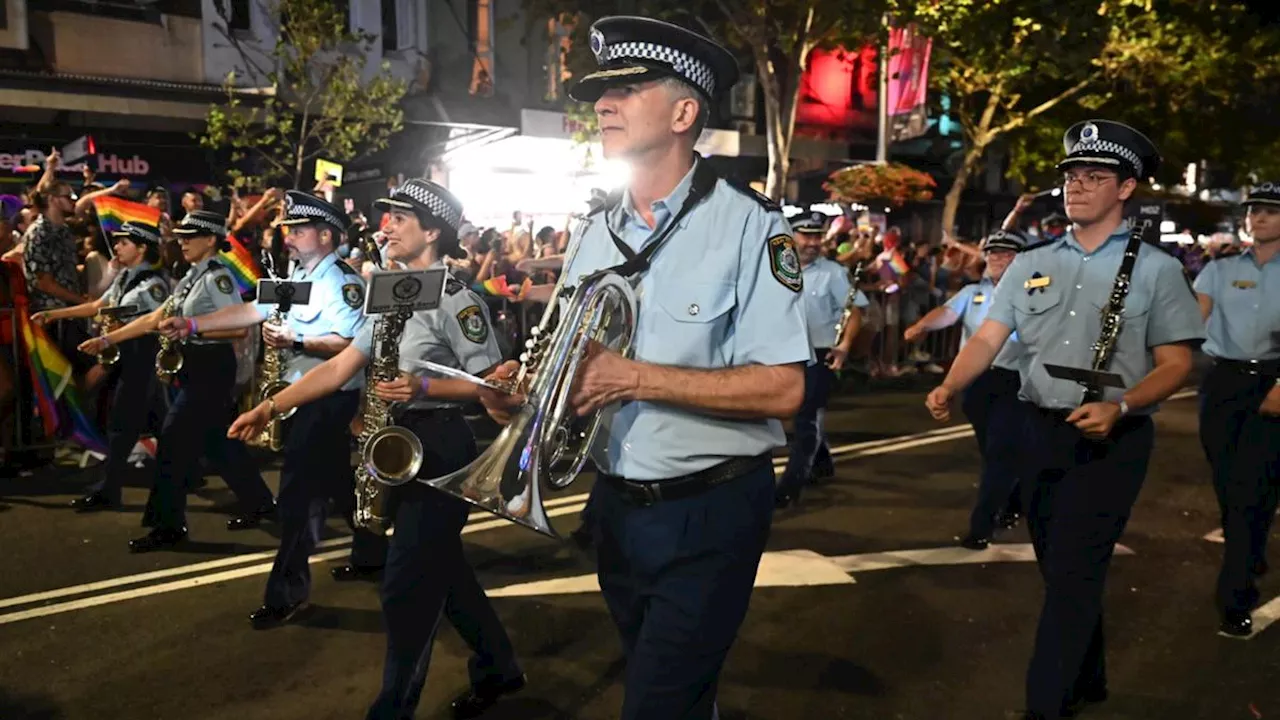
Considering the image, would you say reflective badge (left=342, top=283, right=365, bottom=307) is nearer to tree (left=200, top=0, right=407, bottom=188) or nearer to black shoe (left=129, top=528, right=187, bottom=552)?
black shoe (left=129, top=528, right=187, bottom=552)

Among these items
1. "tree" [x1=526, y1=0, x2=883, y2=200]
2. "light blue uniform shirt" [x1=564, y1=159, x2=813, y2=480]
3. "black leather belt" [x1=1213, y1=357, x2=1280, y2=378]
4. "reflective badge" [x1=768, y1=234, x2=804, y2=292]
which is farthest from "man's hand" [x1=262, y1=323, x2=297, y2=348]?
"tree" [x1=526, y1=0, x2=883, y2=200]

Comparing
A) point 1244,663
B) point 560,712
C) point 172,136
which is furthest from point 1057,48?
point 560,712

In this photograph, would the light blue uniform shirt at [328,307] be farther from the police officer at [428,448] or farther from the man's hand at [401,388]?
the man's hand at [401,388]

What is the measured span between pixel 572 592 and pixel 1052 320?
9.69 ft

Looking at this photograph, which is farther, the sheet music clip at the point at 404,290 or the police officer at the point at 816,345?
the police officer at the point at 816,345

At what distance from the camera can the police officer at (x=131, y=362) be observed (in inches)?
291

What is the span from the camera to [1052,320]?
4023mm

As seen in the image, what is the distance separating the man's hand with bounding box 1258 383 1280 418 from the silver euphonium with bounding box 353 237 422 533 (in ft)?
13.3

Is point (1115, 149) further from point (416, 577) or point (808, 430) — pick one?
point (808, 430)

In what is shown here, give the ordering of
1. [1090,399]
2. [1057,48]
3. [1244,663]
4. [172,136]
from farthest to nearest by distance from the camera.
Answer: [1057,48] < [172,136] < [1244,663] < [1090,399]

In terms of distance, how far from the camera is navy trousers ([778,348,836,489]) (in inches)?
301

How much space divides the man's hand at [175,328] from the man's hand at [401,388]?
2623 mm

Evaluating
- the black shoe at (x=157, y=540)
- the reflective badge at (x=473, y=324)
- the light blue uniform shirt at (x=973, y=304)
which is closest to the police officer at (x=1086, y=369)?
the reflective badge at (x=473, y=324)

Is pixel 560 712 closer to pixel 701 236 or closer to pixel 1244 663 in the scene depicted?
pixel 701 236
